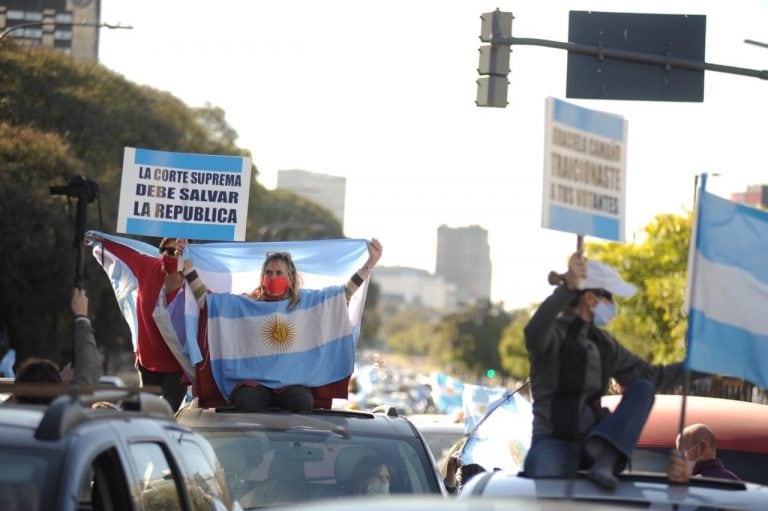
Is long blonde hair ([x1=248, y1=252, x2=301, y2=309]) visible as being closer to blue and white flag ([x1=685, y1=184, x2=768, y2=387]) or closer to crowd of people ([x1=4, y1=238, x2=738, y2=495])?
crowd of people ([x1=4, y1=238, x2=738, y2=495])

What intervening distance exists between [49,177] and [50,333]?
15.2 ft

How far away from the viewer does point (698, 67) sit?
1894 cm

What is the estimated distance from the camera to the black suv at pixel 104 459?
5.36 metres

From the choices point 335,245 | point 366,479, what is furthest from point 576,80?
point 366,479

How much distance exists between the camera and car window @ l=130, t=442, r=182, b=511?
618 cm

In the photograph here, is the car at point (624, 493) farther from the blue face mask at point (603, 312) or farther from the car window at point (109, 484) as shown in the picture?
the car window at point (109, 484)

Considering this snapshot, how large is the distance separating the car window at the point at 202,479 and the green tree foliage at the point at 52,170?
28.6 m

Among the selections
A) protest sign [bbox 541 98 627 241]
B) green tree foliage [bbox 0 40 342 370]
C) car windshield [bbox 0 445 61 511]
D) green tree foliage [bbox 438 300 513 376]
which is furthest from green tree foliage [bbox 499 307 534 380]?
car windshield [bbox 0 445 61 511]

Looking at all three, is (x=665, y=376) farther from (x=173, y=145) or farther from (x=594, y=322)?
(x=173, y=145)

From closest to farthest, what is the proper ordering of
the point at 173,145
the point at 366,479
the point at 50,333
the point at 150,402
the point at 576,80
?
1. the point at 150,402
2. the point at 366,479
3. the point at 576,80
4. the point at 50,333
5. the point at 173,145

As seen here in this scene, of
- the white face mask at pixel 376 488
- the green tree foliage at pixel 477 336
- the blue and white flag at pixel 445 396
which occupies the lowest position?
the green tree foliage at pixel 477 336

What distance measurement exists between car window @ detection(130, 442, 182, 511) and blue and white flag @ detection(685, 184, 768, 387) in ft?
7.17

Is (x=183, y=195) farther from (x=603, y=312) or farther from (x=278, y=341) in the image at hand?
(x=603, y=312)

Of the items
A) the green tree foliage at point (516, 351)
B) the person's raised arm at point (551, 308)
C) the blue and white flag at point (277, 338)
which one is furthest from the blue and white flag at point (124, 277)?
the green tree foliage at point (516, 351)
